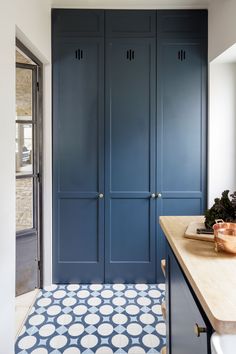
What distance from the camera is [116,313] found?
2.29 meters

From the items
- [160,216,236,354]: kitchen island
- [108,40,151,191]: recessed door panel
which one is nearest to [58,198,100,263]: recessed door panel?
[108,40,151,191]: recessed door panel

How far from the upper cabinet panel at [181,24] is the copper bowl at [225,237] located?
231 cm

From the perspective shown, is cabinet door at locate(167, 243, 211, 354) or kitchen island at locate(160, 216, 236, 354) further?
cabinet door at locate(167, 243, 211, 354)

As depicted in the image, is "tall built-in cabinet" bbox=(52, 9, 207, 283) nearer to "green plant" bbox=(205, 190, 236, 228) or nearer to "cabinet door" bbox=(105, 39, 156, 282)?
"cabinet door" bbox=(105, 39, 156, 282)

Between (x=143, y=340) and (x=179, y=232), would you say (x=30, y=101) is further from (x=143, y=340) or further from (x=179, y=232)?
(x=143, y=340)

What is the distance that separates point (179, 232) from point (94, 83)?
1966 mm

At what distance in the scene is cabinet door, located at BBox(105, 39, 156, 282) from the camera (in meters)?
2.77

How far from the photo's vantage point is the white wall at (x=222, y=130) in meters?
2.74

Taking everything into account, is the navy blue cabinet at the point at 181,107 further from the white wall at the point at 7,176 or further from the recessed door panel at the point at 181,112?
the white wall at the point at 7,176

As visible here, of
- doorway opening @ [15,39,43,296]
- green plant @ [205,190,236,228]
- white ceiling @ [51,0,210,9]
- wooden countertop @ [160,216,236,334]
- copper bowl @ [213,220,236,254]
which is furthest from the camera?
white ceiling @ [51,0,210,9]

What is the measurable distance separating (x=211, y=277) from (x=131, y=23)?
2.66 metres

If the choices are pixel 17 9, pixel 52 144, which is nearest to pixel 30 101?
pixel 52 144

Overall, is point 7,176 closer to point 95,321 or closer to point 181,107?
point 95,321

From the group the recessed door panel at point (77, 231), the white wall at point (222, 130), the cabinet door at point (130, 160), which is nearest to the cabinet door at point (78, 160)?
the recessed door panel at point (77, 231)
